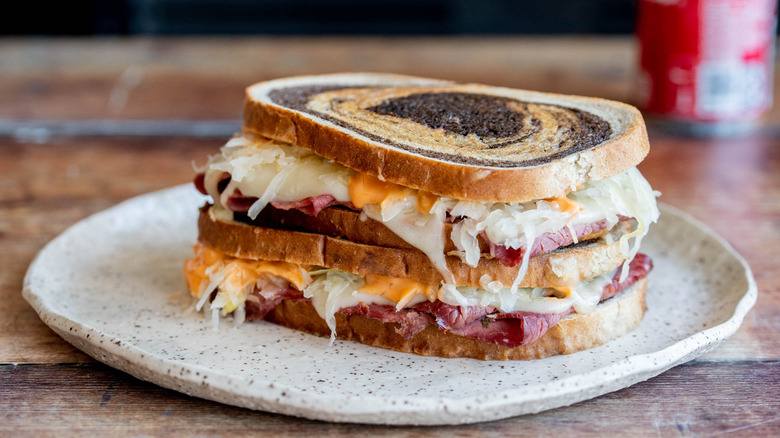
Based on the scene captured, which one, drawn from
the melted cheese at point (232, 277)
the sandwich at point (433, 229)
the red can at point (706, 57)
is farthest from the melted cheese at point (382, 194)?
the red can at point (706, 57)

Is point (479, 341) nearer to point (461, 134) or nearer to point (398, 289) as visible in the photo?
point (398, 289)

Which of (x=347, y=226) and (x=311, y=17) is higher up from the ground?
(x=347, y=226)

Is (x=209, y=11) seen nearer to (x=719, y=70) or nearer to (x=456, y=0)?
(x=456, y=0)

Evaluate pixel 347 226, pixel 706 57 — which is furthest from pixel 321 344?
pixel 706 57

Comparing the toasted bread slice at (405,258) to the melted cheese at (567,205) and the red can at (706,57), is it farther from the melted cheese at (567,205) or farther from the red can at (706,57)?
the red can at (706,57)

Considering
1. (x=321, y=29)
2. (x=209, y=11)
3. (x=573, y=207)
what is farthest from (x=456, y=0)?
(x=573, y=207)

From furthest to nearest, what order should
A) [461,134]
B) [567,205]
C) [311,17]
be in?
[311,17] → [461,134] → [567,205]

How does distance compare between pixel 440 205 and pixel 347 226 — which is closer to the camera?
pixel 440 205
